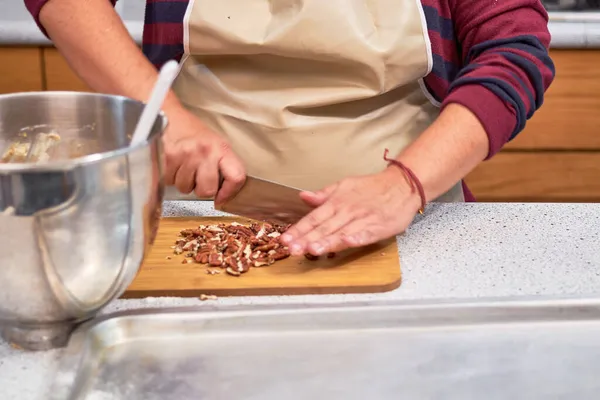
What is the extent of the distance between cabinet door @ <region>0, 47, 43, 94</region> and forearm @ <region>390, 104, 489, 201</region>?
1.29m

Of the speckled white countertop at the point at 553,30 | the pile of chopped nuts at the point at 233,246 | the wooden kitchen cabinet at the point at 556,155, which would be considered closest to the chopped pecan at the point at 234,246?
the pile of chopped nuts at the point at 233,246

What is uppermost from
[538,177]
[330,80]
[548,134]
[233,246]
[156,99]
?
[156,99]

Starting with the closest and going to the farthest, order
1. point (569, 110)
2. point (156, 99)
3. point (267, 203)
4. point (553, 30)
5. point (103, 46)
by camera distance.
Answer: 1. point (156, 99)
2. point (267, 203)
3. point (103, 46)
4. point (553, 30)
5. point (569, 110)

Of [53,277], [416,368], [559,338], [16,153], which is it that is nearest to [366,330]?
[416,368]

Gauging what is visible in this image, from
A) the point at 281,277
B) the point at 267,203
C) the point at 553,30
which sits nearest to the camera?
the point at 281,277

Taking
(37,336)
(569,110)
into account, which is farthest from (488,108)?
(569,110)

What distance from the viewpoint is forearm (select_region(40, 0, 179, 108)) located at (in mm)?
1039

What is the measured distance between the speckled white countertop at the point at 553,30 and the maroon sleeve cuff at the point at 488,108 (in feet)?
3.24

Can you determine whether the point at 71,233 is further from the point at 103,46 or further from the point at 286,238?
the point at 103,46

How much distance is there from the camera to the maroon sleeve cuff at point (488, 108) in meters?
1.02

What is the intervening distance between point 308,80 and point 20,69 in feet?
3.70

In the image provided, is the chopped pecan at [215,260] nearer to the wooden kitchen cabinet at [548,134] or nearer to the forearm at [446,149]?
the forearm at [446,149]

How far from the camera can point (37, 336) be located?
2.24 feet

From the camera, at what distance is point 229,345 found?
0.72 metres
